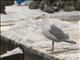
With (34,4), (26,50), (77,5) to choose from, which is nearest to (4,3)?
(34,4)

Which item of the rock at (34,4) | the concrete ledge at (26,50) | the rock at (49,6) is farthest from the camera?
the rock at (34,4)

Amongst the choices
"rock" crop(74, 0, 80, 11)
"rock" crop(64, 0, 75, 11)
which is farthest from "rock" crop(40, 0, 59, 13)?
"rock" crop(74, 0, 80, 11)

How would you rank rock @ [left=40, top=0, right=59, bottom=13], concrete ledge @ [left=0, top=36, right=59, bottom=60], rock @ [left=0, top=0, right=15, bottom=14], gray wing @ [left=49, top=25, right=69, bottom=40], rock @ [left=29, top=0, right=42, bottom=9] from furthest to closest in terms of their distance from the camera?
rock @ [left=29, top=0, right=42, bottom=9] < rock @ [left=0, top=0, right=15, bottom=14] < rock @ [left=40, top=0, right=59, bottom=13] < concrete ledge @ [left=0, top=36, right=59, bottom=60] < gray wing @ [left=49, top=25, right=69, bottom=40]

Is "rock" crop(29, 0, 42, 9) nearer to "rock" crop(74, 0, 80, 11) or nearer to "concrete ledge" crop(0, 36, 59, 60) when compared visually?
"rock" crop(74, 0, 80, 11)

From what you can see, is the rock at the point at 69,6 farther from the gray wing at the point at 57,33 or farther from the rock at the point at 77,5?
the gray wing at the point at 57,33

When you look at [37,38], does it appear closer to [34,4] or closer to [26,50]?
[26,50]

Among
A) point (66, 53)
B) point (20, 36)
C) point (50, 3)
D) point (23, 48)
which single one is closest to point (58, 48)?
point (66, 53)

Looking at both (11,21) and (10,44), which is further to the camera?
(11,21)

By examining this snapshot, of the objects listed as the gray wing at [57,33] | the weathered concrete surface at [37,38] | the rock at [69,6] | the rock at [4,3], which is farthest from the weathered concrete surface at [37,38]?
the rock at [69,6]

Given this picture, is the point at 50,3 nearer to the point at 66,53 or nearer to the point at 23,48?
the point at 23,48

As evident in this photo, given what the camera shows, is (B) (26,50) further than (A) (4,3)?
No

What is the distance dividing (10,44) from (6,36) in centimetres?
38

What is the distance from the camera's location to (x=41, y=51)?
254 inches

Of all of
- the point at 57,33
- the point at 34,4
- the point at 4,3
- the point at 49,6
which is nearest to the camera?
the point at 57,33
